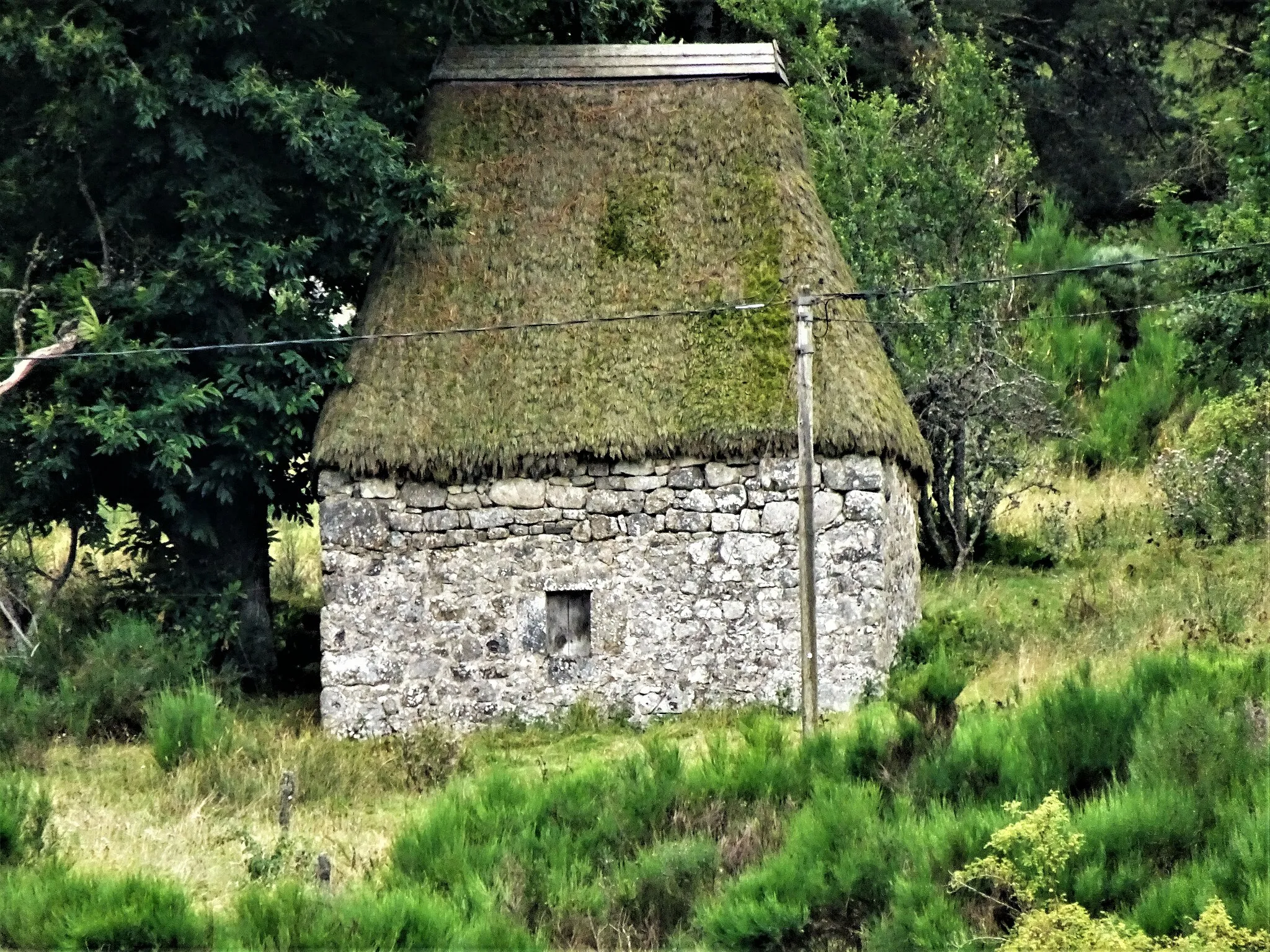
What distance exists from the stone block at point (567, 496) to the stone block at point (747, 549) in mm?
1238

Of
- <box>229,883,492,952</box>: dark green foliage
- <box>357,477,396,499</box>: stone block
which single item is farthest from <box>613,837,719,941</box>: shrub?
<box>357,477,396,499</box>: stone block

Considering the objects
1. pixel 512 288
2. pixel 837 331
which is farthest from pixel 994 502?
pixel 512 288

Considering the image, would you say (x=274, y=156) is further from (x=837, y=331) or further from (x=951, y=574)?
(x=951, y=574)

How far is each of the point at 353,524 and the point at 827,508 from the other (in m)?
4.01

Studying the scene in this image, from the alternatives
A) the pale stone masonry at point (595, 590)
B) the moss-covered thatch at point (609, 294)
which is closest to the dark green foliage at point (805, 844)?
the pale stone masonry at point (595, 590)

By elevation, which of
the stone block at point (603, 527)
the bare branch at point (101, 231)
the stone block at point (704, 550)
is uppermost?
the bare branch at point (101, 231)

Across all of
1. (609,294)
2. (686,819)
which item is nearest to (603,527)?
(609,294)

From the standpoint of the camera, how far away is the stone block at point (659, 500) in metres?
14.8

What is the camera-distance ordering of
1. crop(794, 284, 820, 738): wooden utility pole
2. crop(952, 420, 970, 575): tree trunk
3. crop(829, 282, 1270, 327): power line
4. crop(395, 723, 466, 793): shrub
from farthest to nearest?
crop(952, 420, 970, 575): tree trunk < crop(829, 282, 1270, 327): power line < crop(395, 723, 466, 793): shrub < crop(794, 284, 820, 738): wooden utility pole

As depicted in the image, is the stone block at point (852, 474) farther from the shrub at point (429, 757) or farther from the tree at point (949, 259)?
the tree at point (949, 259)

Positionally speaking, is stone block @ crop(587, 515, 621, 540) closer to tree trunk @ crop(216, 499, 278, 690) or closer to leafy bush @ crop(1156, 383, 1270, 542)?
tree trunk @ crop(216, 499, 278, 690)

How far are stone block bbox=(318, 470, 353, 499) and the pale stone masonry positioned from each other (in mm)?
16

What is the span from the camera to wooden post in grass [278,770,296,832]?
477 inches

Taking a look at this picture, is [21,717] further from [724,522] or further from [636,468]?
[724,522]
